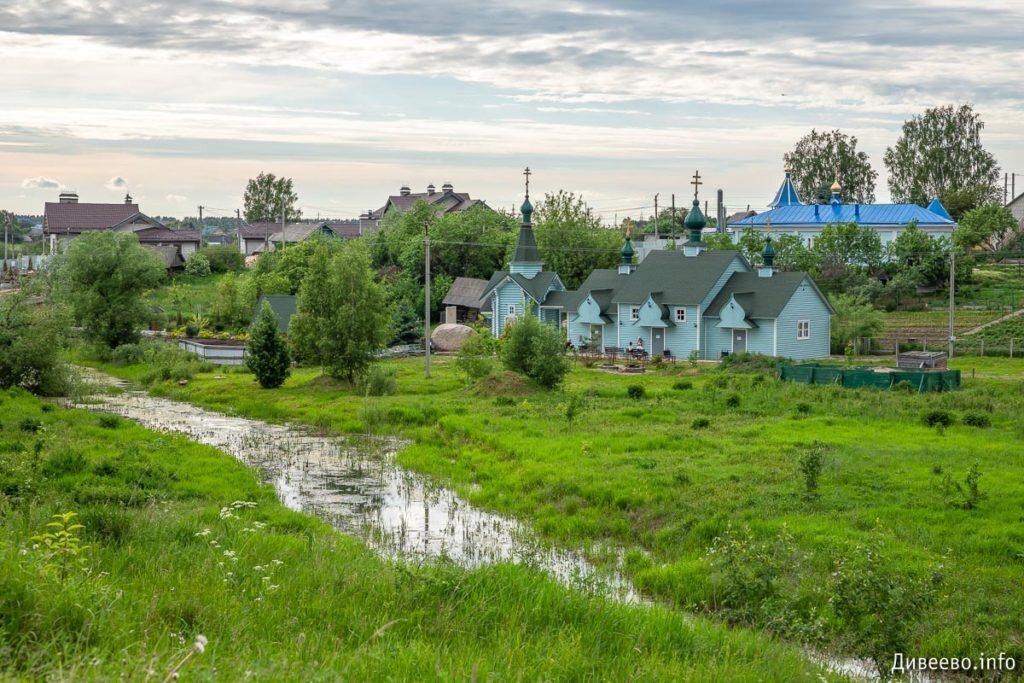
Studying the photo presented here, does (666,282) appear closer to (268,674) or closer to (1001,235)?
(1001,235)

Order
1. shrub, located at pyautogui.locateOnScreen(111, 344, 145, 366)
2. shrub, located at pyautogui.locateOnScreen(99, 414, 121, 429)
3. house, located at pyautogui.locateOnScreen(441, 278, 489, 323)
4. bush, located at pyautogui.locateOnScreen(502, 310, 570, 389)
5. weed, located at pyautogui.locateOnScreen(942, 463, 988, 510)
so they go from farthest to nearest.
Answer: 1. house, located at pyautogui.locateOnScreen(441, 278, 489, 323)
2. shrub, located at pyautogui.locateOnScreen(111, 344, 145, 366)
3. bush, located at pyautogui.locateOnScreen(502, 310, 570, 389)
4. shrub, located at pyautogui.locateOnScreen(99, 414, 121, 429)
5. weed, located at pyautogui.locateOnScreen(942, 463, 988, 510)

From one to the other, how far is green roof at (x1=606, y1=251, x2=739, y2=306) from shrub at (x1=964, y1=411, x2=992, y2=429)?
21.8m

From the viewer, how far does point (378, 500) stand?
20859 millimetres

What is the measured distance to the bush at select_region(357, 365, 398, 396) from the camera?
117 feet

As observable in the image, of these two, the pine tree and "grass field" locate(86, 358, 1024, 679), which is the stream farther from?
the pine tree

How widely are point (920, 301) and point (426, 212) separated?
34594mm

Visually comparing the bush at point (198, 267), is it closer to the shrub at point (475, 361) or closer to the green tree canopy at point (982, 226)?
the shrub at point (475, 361)

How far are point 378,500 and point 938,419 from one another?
45.6ft

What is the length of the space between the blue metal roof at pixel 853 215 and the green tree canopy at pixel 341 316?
43543 mm

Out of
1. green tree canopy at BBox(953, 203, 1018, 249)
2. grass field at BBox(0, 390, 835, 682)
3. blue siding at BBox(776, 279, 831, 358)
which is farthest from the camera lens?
green tree canopy at BBox(953, 203, 1018, 249)

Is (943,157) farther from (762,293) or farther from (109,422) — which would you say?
(109,422)

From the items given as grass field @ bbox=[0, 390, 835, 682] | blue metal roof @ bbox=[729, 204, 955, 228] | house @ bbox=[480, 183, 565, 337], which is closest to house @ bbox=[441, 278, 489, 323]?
house @ bbox=[480, 183, 565, 337]

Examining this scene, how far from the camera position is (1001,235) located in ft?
236

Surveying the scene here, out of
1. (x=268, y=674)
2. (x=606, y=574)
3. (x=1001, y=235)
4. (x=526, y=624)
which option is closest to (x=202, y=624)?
(x=268, y=674)
